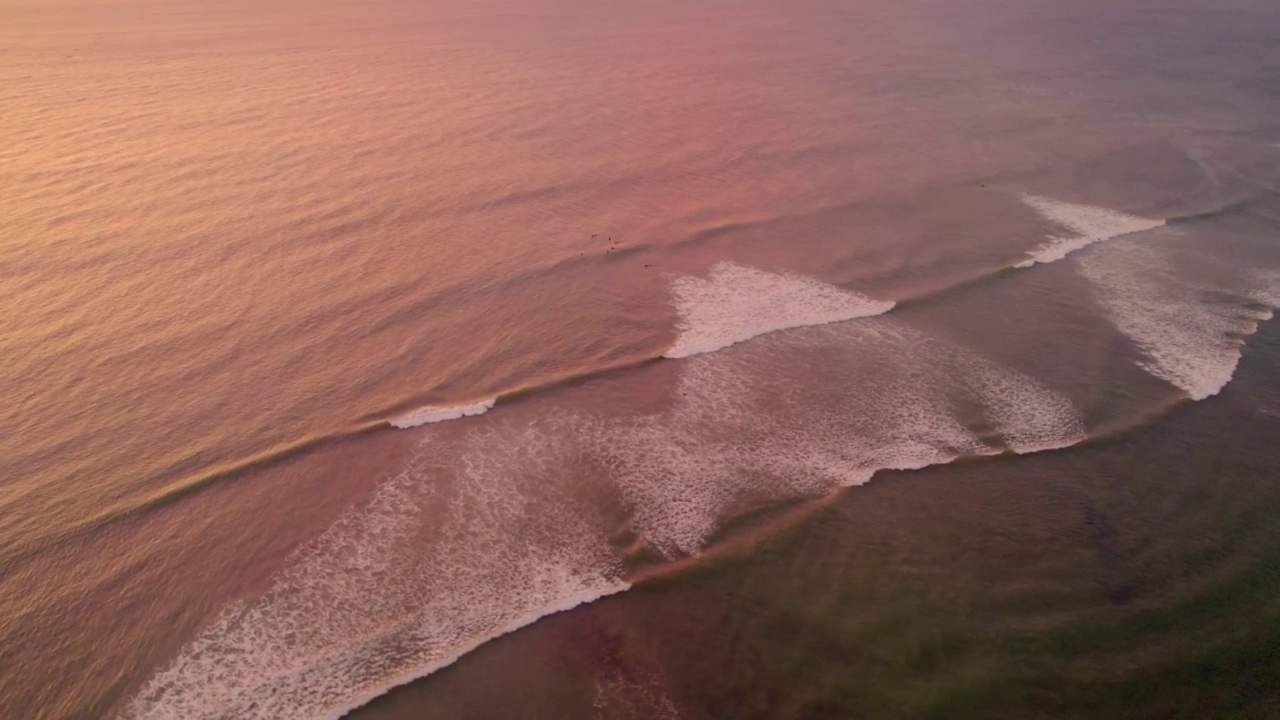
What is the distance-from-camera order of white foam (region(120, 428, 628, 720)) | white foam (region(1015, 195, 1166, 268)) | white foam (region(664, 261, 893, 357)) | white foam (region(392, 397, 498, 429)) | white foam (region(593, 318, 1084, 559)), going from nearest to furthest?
1. white foam (region(120, 428, 628, 720))
2. white foam (region(593, 318, 1084, 559))
3. white foam (region(392, 397, 498, 429))
4. white foam (region(664, 261, 893, 357))
5. white foam (region(1015, 195, 1166, 268))

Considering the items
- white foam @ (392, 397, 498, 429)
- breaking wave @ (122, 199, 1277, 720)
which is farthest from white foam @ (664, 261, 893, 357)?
white foam @ (392, 397, 498, 429)

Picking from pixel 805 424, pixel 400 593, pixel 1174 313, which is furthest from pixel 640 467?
pixel 1174 313

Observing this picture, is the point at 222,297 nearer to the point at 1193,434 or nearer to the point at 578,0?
the point at 1193,434

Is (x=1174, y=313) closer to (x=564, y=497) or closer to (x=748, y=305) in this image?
(x=748, y=305)

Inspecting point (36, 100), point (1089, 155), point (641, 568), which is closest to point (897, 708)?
point (641, 568)

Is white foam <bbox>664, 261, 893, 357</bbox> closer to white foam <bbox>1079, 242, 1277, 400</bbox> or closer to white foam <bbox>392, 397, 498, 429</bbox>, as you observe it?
white foam <bbox>392, 397, 498, 429</bbox>
